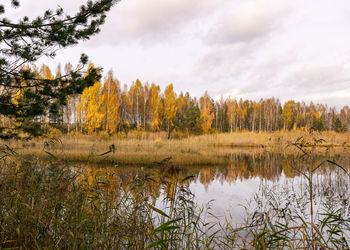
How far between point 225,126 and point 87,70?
4975 centimetres

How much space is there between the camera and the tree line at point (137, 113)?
15.5m

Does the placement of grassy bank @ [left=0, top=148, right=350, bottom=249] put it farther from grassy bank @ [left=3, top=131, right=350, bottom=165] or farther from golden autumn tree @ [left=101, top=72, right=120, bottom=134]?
golden autumn tree @ [left=101, top=72, right=120, bottom=134]

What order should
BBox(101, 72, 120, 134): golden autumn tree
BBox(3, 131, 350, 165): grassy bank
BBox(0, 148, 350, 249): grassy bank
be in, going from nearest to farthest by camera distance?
BBox(0, 148, 350, 249): grassy bank
BBox(3, 131, 350, 165): grassy bank
BBox(101, 72, 120, 134): golden autumn tree

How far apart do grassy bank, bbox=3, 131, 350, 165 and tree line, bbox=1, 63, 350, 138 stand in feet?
5.66

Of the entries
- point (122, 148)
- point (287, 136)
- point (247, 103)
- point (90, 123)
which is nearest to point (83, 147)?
point (122, 148)

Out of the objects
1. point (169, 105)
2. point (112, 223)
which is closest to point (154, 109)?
point (169, 105)

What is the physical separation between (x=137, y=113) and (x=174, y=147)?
687 inches

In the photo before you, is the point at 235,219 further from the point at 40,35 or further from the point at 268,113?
the point at 268,113

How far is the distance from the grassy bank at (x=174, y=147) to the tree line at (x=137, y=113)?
1.72 meters

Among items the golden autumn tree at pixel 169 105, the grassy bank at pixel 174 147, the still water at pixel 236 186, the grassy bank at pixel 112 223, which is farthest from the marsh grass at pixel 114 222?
the golden autumn tree at pixel 169 105

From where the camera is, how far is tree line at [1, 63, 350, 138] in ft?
51.0

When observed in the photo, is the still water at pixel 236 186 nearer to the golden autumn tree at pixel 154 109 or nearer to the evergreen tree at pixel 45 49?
the evergreen tree at pixel 45 49

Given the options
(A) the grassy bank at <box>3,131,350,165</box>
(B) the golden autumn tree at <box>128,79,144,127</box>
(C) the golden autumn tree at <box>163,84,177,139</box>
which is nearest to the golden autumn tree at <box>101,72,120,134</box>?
(A) the grassy bank at <box>3,131,350,165</box>

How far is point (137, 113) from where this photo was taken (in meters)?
33.0
